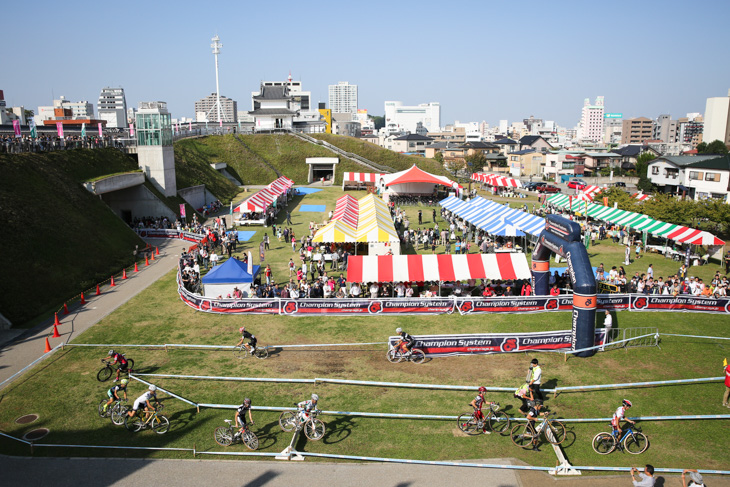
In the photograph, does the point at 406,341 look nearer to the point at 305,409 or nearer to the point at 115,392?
the point at 305,409

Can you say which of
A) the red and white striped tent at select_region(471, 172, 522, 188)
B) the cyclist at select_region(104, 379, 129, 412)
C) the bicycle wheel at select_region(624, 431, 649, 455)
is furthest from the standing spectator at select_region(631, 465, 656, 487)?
the red and white striped tent at select_region(471, 172, 522, 188)

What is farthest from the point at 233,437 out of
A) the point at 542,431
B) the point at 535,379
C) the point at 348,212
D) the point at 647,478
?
the point at 348,212

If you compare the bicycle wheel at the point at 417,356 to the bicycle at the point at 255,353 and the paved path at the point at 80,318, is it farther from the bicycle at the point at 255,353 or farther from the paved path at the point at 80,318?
the paved path at the point at 80,318

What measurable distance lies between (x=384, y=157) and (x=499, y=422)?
61.6 m

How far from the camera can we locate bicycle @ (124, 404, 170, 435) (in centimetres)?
1244

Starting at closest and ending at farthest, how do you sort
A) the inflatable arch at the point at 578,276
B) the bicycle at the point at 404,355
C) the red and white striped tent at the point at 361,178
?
the bicycle at the point at 404,355 → the inflatable arch at the point at 578,276 → the red and white striped tent at the point at 361,178

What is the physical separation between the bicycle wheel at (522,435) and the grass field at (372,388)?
237 millimetres

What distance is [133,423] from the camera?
12656mm

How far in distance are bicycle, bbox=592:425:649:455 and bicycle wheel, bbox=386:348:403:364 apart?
639 centimetres

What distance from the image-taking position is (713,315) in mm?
20281

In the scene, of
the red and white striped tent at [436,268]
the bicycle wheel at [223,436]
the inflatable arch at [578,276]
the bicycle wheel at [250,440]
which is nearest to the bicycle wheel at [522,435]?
the inflatable arch at [578,276]

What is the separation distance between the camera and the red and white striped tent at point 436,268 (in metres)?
21.3

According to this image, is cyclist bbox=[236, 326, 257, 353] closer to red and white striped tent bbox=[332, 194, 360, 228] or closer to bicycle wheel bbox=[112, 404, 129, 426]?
bicycle wheel bbox=[112, 404, 129, 426]

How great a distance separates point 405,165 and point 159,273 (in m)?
49.4
